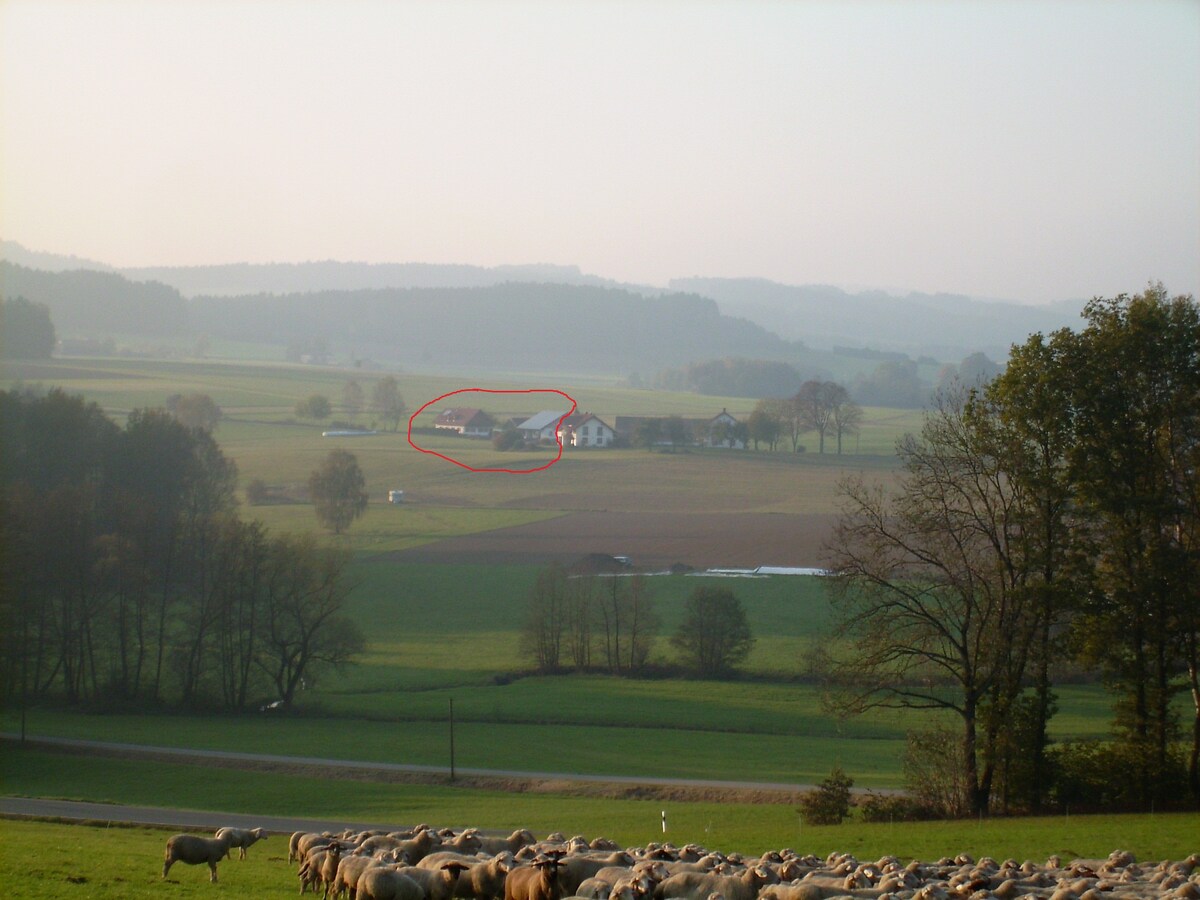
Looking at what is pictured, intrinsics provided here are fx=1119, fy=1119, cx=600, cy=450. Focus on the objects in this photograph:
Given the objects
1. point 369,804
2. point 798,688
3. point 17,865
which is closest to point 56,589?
point 369,804

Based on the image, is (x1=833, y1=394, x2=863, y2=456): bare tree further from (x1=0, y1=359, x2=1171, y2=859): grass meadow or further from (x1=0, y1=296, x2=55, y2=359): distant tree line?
(x1=0, y1=296, x2=55, y2=359): distant tree line

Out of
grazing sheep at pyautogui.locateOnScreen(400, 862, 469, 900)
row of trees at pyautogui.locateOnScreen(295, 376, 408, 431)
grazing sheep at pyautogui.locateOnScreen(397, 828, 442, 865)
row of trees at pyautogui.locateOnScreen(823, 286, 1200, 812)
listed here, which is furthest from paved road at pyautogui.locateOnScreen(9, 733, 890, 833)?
row of trees at pyautogui.locateOnScreen(295, 376, 408, 431)

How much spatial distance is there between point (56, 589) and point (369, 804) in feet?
109

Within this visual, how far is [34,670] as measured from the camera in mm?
55688

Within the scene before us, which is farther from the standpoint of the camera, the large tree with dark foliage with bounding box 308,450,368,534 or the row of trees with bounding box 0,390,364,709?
the large tree with dark foliage with bounding box 308,450,368,534

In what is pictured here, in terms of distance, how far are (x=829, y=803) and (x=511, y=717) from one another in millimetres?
21254

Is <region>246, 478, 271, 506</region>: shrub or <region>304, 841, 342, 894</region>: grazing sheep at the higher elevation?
<region>246, 478, 271, 506</region>: shrub

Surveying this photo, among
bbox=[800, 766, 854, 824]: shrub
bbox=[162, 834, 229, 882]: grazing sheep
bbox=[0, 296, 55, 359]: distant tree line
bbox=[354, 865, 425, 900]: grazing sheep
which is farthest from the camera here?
bbox=[0, 296, 55, 359]: distant tree line

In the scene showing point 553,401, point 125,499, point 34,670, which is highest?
point 553,401

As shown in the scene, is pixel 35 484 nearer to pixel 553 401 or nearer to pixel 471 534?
pixel 471 534

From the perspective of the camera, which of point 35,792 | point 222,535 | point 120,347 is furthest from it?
point 120,347

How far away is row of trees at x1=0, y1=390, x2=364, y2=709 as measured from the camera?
55344 mm

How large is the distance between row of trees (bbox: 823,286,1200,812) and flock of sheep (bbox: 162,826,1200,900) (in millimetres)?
10084

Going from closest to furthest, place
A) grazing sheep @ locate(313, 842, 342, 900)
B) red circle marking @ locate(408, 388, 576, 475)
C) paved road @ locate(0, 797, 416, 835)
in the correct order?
grazing sheep @ locate(313, 842, 342, 900) < paved road @ locate(0, 797, 416, 835) < red circle marking @ locate(408, 388, 576, 475)
